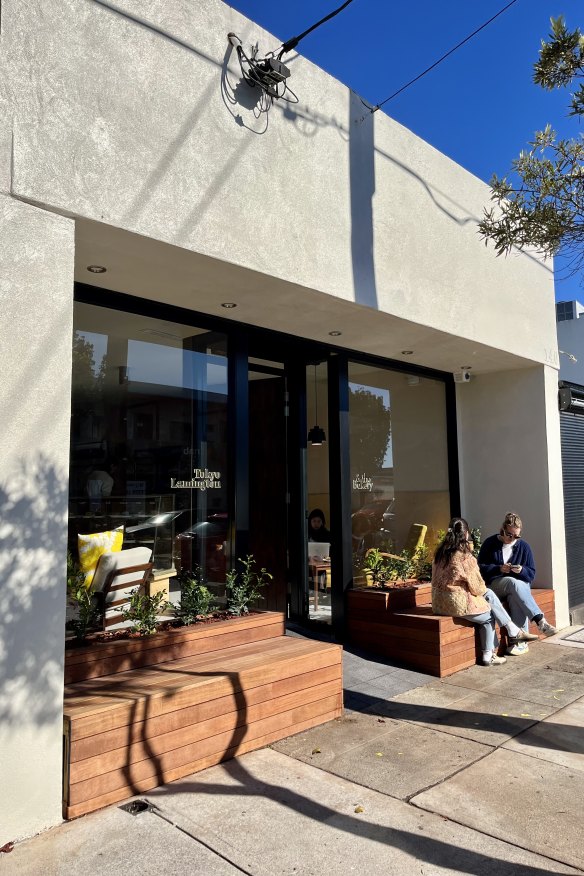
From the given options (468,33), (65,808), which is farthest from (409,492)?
(65,808)

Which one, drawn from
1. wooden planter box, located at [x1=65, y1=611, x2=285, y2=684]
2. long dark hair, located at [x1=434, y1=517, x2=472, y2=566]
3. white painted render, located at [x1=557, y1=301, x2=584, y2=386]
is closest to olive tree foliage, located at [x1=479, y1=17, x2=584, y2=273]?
long dark hair, located at [x1=434, y1=517, x2=472, y2=566]

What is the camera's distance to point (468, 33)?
562cm

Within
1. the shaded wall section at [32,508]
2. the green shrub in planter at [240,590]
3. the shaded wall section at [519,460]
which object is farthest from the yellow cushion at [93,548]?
the shaded wall section at [519,460]

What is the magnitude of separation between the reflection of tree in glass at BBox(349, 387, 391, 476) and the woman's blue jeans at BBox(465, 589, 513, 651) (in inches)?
75.2

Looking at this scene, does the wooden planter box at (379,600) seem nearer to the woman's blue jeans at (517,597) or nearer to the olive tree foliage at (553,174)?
the woman's blue jeans at (517,597)

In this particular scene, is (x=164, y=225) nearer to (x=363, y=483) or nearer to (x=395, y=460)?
(x=363, y=483)

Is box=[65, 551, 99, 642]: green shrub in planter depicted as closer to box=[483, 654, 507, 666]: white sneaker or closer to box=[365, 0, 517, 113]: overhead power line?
box=[483, 654, 507, 666]: white sneaker

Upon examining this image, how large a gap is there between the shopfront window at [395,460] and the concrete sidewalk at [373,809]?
2.68m

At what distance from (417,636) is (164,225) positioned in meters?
4.23

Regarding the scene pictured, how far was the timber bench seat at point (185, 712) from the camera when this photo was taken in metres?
3.43

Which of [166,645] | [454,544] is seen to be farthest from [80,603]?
[454,544]

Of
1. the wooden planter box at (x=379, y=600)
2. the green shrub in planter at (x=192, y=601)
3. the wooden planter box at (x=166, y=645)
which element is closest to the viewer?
the wooden planter box at (x=166, y=645)

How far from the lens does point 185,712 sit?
3840 mm

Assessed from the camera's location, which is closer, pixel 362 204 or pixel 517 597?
pixel 362 204
